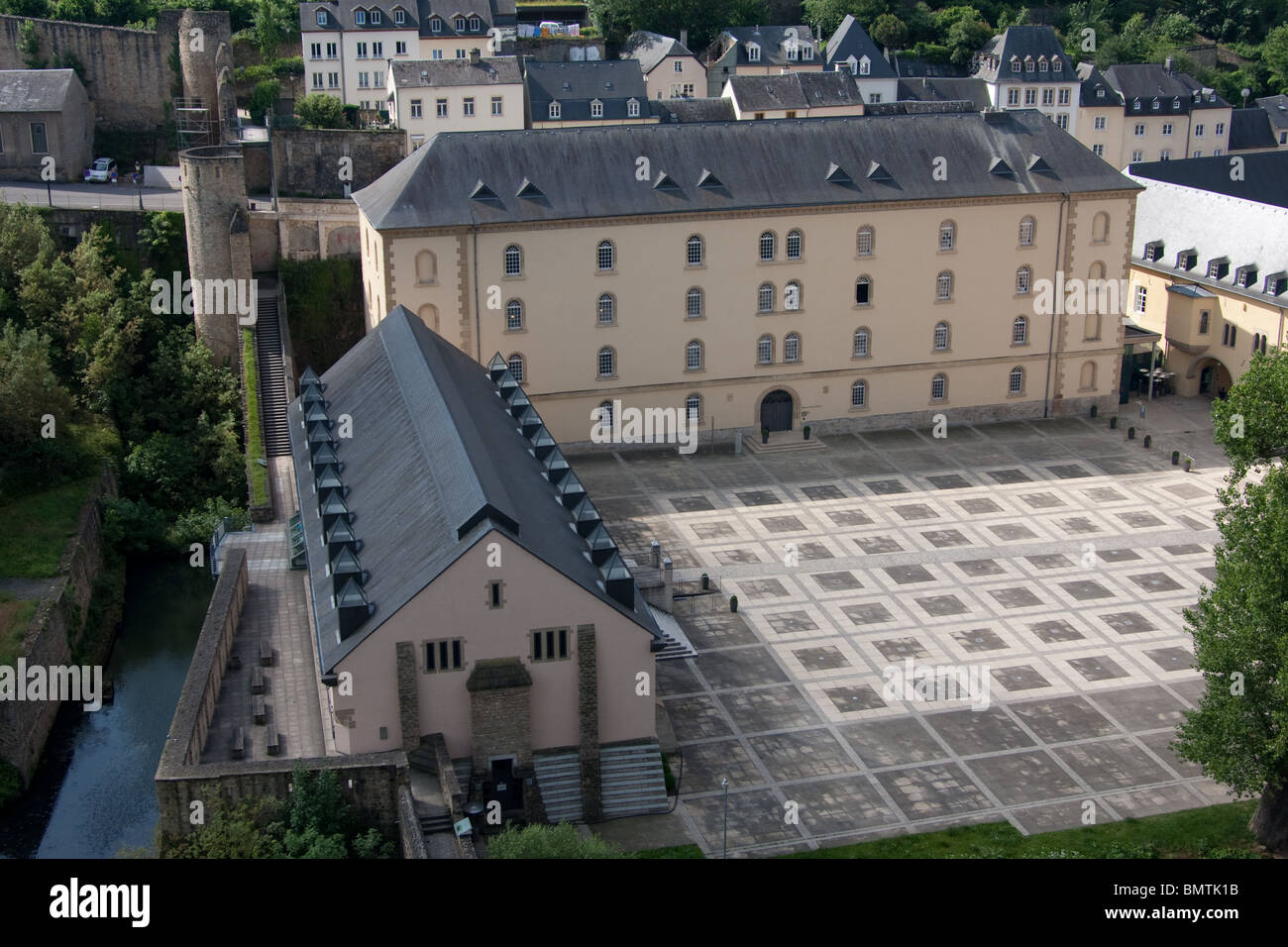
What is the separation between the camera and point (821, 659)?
51.3 meters

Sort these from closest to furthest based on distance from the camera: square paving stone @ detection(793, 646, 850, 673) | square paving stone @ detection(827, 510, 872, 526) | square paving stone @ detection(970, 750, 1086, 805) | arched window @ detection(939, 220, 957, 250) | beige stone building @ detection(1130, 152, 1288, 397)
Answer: square paving stone @ detection(970, 750, 1086, 805)
square paving stone @ detection(793, 646, 850, 673)
square paving stone @ detection(827, 510, 872, 526)
arched window @ detection(939, 220, 957, 250)
beige stone building @ detection(1130, 152, 1288, 397)

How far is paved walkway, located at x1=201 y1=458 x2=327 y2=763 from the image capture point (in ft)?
136

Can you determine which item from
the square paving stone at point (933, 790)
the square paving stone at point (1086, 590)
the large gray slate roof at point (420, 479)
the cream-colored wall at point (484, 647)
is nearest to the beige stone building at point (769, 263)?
the large gray slate roof at point (420, 479)

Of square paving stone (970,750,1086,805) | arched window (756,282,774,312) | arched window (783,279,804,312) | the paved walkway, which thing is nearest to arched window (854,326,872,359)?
arched window (783,279,804,312)

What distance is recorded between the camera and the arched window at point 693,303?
67500mm

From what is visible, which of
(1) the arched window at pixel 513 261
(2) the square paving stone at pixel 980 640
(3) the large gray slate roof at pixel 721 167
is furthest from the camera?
(1) the arched window at pixel 513 261

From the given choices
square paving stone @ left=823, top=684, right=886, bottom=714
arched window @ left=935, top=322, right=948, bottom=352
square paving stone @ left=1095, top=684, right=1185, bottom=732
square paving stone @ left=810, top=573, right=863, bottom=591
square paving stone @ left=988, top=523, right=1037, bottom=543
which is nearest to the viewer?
square paving stone @ left=1095, top=684, right=1185, bottom=732

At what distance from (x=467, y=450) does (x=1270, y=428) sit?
21.4m

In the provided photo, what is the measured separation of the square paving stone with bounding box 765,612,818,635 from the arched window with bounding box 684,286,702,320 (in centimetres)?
1790

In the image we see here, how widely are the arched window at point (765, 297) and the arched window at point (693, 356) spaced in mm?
3168

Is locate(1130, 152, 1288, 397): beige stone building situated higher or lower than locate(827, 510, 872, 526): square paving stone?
higher

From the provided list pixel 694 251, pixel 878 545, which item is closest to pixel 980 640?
pixel 878 545

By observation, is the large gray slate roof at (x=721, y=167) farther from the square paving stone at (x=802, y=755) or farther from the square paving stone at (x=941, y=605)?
the square paving stone at (x=802, y=755)

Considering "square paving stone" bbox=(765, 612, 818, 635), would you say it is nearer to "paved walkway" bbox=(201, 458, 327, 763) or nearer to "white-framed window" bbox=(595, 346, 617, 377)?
"paved walkway" bbox=(201, 458, 327, 763)
